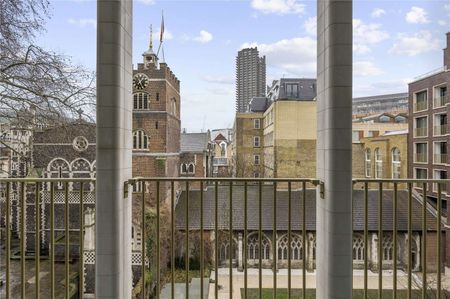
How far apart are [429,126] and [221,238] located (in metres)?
7.92

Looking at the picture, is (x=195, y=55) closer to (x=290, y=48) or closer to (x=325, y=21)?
(x=290, y=48)

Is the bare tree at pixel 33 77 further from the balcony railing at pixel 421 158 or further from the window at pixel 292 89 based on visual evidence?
the balcony railing at pixel 421 158

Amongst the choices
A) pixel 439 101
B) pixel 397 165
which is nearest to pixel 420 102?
pixel 439 101

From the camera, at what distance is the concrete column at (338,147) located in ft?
4.75

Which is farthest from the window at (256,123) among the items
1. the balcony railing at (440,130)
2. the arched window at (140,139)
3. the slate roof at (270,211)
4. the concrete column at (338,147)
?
the balcony railing at (440,130)

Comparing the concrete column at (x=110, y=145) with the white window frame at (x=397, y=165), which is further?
the white window frame at (x=397, y=165)

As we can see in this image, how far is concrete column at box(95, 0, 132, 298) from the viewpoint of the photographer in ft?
4.86

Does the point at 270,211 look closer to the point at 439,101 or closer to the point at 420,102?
the point at 439,101

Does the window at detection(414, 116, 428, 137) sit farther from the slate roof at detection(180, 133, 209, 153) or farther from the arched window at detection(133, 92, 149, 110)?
the arched window at detection(133, 92, 149, 110)

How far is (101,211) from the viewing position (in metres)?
1.49

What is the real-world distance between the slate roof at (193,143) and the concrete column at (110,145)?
360cm

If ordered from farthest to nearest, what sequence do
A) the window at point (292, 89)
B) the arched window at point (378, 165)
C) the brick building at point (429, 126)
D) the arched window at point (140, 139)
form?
the brick building at point (429, 126), the arched window at point (378, 165), the window at point (292, 89), the arched window at point (140, 139)

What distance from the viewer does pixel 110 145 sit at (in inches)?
58.5

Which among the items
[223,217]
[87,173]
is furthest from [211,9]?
[223,217]
